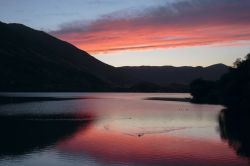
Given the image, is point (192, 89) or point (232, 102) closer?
point (232, 102)

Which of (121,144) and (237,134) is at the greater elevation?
(237,134)

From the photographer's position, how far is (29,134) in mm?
61625

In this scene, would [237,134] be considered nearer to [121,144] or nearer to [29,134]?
[121,144]

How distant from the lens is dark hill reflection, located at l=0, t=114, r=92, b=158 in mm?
48656

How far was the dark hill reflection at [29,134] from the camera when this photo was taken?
4866cm

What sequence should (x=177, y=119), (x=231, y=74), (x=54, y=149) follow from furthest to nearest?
1. (x=231, y=74)
2. (x=177, y=119)
3. (x=54, y=149)

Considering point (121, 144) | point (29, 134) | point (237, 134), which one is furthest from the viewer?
point (237, 134)

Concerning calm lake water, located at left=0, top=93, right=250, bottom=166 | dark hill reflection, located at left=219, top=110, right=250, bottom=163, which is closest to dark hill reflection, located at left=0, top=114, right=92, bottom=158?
calm lake water, located at left=0, top=93, right=250, bottom=166

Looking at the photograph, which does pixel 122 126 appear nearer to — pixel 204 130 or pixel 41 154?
pixel 204 130

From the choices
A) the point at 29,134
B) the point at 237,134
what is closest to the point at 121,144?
the point at 29,134

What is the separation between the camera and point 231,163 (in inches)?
1631

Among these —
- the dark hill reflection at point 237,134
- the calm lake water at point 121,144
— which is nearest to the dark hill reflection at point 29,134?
the calm lake water at point 121,144

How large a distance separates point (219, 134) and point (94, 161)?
85.0 ft

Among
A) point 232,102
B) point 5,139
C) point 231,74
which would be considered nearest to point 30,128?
point 5,139
